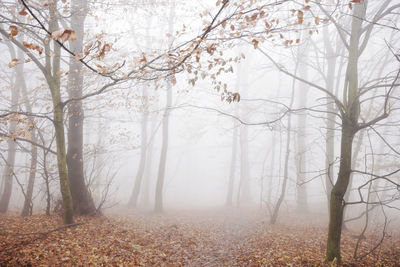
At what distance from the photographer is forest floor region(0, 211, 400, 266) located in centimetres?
461

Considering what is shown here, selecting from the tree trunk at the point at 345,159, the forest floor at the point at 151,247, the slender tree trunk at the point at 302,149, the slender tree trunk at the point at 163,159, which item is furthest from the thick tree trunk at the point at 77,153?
the slender tree trunk at the point at 302,149

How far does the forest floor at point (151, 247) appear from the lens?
15.1 ft

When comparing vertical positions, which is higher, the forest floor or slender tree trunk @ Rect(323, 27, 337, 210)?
slender tree trunk @ Rect(323, 27, 337, 210)

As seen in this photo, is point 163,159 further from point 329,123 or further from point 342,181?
point 342,181

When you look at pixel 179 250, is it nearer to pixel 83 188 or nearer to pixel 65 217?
pixel 65 217

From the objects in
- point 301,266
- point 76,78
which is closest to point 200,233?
point 301,266

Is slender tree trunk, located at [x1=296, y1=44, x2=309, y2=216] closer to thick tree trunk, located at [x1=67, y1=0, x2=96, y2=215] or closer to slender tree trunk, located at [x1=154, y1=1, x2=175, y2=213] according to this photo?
slender tree trunk, located at [x1=154, y1=1, x2=175, y2=213]

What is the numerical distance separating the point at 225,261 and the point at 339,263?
255 centimetres

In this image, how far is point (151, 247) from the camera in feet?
19.8

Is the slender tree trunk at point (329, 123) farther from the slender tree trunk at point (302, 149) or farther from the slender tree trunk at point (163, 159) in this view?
the slender tree trunk at point (163, 159)

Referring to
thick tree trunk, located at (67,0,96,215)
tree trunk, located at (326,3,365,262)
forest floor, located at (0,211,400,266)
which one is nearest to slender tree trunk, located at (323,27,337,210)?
forest floor, located at (0,211,400,266)

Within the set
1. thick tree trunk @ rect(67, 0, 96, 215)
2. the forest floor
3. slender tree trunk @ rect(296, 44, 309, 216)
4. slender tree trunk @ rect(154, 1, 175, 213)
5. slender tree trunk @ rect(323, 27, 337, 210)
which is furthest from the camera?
slender tree trunk @ rect(296, 44, 309, 216)

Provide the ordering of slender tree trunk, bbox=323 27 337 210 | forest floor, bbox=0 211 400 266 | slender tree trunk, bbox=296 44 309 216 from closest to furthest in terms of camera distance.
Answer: forest floor, bbox=0 211 400 266 → slender tree trunk, bbox=323 27 337 210 → slender tree trunk, bbox=296 44 309 216

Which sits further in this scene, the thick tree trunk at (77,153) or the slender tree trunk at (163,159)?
the slender tree trunk at (163,159)
